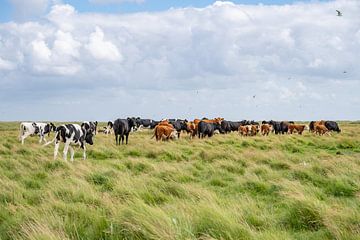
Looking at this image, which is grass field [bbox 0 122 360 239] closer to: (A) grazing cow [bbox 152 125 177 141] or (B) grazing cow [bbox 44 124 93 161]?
(B) grazing cow [bbox 44 124 93 161]

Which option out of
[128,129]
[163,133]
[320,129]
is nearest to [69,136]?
[128,129]

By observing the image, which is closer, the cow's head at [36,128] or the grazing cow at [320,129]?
the cow's head at [36,128]

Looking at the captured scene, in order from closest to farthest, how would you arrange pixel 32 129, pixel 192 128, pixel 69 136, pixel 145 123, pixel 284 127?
1. pixel 69 136
2. pixel 32 129
3. pixel 192 128
4. pixel 284 127
5. pixel 145 123

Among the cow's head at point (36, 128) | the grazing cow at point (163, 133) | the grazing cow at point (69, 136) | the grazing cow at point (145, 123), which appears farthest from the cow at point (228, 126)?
the grazing cow at point (69, 136)

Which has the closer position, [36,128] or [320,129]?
[36,128]

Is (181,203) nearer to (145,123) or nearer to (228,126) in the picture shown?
(228,126)

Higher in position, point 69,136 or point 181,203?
point 69,136

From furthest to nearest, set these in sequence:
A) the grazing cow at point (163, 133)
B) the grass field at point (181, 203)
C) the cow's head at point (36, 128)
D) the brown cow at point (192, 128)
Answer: the brown cow at point (192, 128) < the grazing cow at point (163, 133) < the cow's head at point (36, 128) < the grass field at point (181, 203)

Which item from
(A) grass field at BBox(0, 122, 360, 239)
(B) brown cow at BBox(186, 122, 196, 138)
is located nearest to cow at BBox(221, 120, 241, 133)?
(B) brown cow at BBox(186, 122, 196, 138)

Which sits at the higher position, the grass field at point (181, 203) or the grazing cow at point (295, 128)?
the grazing cow at point (295, 128)

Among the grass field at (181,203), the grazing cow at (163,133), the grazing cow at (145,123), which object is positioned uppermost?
the grazing cow at (145,123)

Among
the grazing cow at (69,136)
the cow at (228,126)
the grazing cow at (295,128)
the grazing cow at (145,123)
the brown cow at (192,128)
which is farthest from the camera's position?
the grazing cow at (145,123)

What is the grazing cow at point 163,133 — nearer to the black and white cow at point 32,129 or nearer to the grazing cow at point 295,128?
the black and white cow at point 32,129

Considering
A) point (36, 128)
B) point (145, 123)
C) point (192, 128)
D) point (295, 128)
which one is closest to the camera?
point (36, 128)
